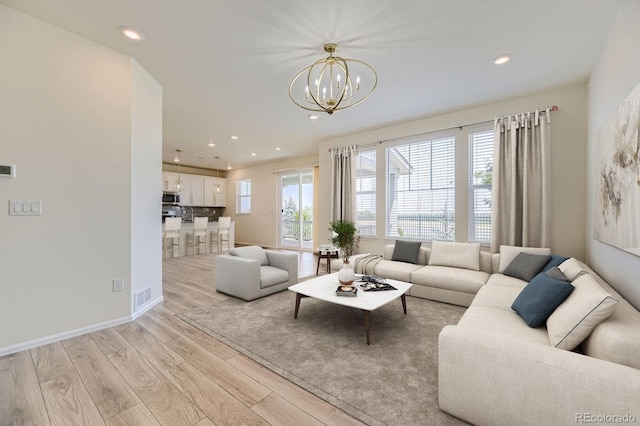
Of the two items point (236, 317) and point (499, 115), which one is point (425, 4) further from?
point (236, 317)

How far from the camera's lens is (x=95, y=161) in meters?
2.61

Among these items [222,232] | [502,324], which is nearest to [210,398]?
[502,324]

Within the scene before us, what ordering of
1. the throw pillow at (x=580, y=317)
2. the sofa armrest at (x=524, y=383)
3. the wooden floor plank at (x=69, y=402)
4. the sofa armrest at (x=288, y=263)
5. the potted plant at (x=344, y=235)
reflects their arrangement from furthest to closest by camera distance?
the potted plant at (x=344, y=235) < the sofa armrest at (x=288, y=263) < the wooden floor plank at (x=69, y=402) < the throw pillow at (x=580, y=317) < the sofa armrest at (x=524, y=383)

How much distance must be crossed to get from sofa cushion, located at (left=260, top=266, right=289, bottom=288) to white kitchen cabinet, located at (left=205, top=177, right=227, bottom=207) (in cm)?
667

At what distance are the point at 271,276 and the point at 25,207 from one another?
8.25 ft

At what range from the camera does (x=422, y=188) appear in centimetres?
479

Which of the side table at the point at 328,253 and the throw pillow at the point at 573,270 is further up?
the throw pillow at the point at 573,270

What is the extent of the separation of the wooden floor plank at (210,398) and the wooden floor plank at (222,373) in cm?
4

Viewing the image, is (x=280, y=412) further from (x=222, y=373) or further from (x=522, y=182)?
(x=522, y=182)

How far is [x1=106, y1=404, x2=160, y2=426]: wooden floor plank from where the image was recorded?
1457 millimetres

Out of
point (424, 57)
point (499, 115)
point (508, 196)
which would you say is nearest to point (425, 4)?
point (424, 57)

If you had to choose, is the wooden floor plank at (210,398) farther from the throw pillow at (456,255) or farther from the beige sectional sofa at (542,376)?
the throw pillow at (456,255)

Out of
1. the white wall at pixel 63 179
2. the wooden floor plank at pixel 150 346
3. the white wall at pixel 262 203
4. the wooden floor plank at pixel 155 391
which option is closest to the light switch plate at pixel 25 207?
the white wall at pixel 63 179

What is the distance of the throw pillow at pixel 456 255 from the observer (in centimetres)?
367
